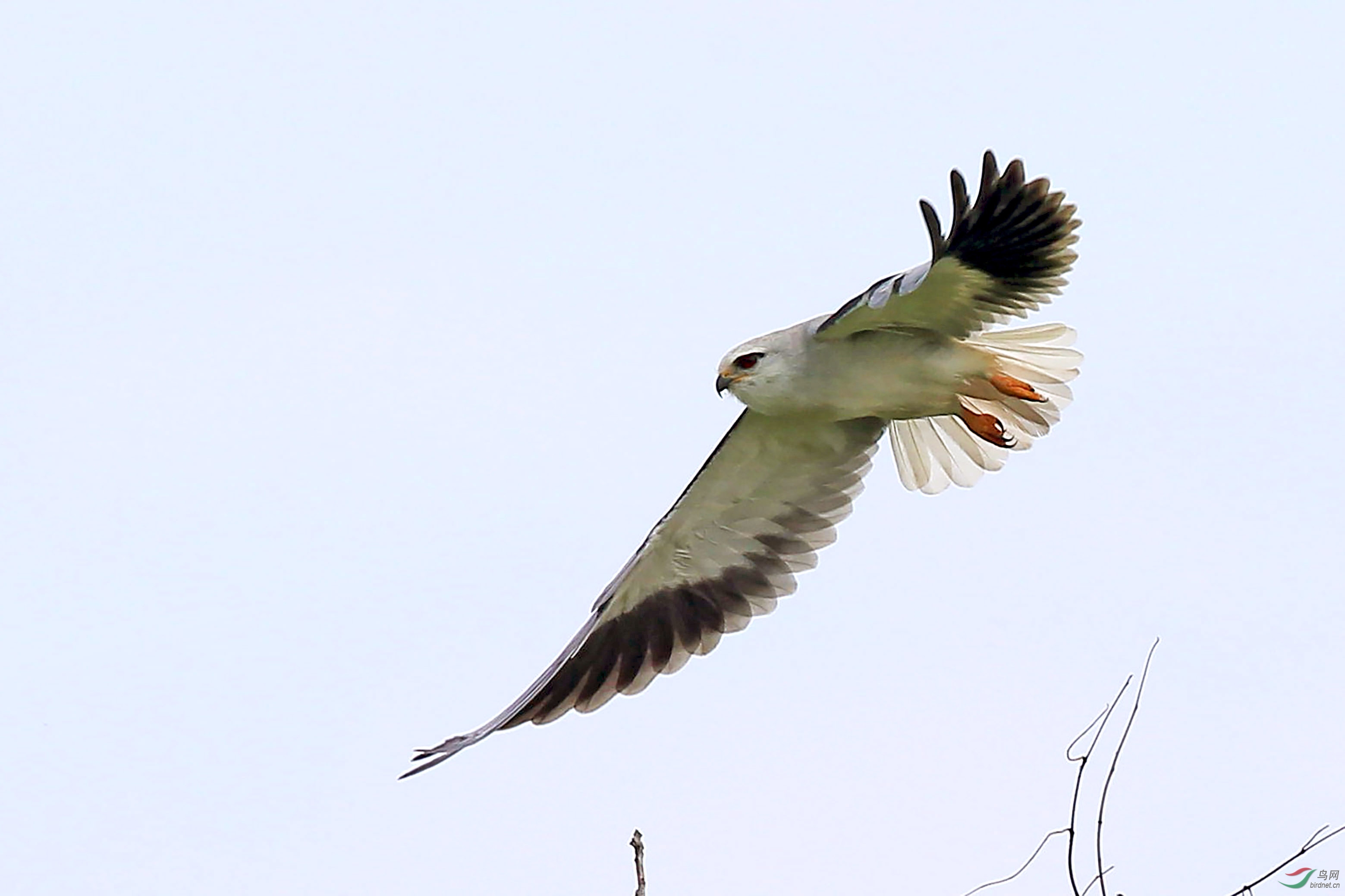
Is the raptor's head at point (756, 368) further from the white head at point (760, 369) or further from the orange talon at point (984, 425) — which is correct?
the orange talon at point (984, 425)

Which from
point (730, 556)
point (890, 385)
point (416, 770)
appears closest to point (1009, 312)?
point (890, 385)

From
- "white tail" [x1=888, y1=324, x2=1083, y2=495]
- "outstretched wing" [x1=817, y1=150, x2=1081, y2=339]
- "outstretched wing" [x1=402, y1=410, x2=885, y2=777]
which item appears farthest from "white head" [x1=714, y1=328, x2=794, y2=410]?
"white tail" [x1=888, y1=324, x2=1083, y2=495]

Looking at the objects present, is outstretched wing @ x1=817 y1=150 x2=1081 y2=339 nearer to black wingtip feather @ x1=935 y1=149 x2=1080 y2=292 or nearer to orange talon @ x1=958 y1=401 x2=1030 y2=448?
black wingtip feather @ x1=935 y1=149 x2=1080 y2=292

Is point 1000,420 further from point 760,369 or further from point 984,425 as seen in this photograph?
point 760,369

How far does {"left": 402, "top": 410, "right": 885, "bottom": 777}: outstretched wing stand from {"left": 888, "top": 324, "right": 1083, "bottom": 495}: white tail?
0.18 meters

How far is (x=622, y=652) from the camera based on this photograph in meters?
6.45

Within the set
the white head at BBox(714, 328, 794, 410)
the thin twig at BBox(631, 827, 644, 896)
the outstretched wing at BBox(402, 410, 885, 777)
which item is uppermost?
the white head at BBox(714, 328, 794, 410)

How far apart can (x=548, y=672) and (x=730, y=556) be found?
102 cm

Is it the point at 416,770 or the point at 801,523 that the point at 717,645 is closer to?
the point at 801,523

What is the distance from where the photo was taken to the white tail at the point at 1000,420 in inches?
238

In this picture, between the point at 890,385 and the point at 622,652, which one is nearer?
the point at 890,385

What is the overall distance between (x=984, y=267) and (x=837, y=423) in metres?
1.17

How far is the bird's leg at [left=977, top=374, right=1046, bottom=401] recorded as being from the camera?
233 inches

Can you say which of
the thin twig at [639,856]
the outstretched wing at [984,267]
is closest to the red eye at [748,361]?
the outstretched wing at [984,267]
